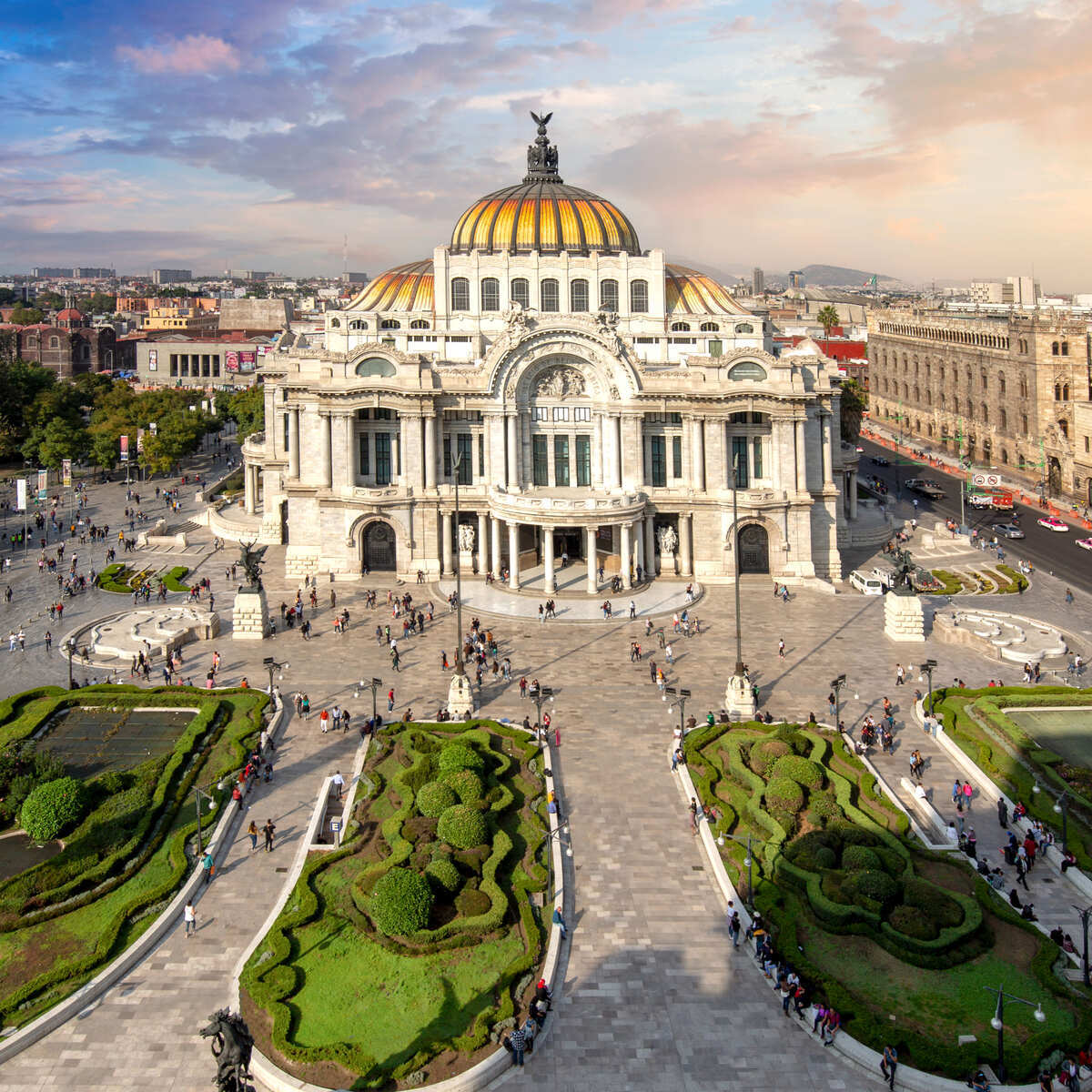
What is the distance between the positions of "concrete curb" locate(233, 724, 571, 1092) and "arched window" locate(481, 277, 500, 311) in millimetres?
54132

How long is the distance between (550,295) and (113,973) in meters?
66.2

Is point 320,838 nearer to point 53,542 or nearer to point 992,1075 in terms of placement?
point 992,1075

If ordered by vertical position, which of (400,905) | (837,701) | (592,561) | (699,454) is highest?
(699,454)

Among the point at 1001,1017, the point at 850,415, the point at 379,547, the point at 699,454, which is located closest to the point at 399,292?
the point at 379,547

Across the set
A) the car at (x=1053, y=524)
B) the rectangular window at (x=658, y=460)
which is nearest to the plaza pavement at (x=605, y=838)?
the rectangular window at (x=658, y=460)

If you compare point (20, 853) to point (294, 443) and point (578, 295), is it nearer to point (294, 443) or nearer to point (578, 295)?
point (294, 443)

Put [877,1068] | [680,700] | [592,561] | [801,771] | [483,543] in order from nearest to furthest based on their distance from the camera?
[877,1068], [801,771], [680,700], [592,561], [483,543]

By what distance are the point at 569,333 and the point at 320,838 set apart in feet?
147

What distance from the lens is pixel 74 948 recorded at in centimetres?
3350

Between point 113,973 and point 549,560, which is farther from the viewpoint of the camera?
point 549,560

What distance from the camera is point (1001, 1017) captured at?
2838 centimetres

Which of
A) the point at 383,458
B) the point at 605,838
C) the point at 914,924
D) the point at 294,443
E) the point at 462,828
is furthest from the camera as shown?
the point at 294,443

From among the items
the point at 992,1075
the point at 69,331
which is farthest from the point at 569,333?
the point at 69,331

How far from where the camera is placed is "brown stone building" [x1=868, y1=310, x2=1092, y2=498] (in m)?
111
